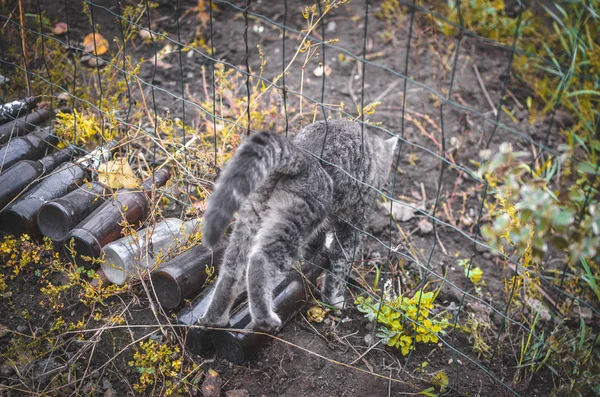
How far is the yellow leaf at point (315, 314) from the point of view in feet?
11.7

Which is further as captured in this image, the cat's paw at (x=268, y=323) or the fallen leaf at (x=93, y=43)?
the fallen leaf at (x=93, y=43)

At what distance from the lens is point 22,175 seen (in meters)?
3.81

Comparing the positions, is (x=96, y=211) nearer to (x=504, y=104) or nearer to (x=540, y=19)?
(x=504, y=104)

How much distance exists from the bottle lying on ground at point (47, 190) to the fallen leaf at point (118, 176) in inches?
4.1

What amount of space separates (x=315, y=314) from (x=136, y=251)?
47.5 inches

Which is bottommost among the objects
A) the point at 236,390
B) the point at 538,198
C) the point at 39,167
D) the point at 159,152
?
the point at 236,390

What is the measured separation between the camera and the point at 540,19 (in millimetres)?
6445

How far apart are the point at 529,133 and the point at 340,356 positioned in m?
3.57

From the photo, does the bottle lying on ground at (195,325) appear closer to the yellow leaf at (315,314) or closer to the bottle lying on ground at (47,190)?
the yellow leaf at (315,314)

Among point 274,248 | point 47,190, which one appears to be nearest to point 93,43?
point 47,190

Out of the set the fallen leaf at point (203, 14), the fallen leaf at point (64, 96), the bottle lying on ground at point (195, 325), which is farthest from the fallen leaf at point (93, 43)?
the bottle lying on ground at point (195, 325)

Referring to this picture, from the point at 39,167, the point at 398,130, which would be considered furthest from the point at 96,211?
the point at 398,130

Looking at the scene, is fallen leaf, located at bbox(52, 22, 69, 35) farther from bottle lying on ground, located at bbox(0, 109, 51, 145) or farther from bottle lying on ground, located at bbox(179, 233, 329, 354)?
bottle lying on ground, located at bbox(179, 233, 329, 354)

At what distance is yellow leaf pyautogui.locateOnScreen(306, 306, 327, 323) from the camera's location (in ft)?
11.7
